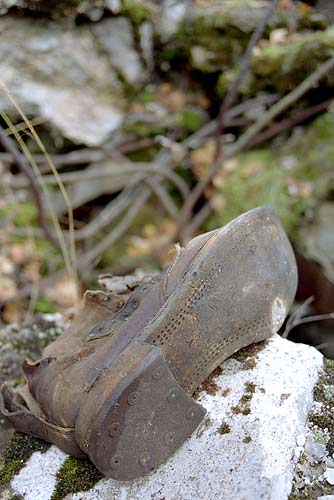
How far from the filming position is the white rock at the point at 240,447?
1.20 m

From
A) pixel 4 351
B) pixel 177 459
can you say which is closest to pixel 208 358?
pixel 177 459

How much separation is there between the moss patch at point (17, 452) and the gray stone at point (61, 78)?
1.98 metres

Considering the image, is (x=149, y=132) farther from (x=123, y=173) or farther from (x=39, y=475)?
(x=39, y=475)

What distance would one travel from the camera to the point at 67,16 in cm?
312

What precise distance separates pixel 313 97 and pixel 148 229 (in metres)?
1.31

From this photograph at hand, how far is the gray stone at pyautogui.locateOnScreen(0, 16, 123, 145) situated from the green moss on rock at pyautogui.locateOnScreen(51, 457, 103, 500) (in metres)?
2.13

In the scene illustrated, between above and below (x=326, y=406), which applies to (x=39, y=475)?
above

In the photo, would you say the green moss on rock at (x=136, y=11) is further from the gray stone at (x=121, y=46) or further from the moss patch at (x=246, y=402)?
the moss patch at (x=246, y=402)

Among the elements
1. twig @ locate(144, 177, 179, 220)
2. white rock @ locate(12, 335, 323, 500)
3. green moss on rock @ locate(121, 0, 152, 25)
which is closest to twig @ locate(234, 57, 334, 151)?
twig @ locate(144, 177, 179, 220)

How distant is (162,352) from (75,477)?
42 centimetres

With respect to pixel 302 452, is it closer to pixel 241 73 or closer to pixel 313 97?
pixel 241 73

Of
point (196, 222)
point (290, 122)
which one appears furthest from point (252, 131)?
point (196, 222)

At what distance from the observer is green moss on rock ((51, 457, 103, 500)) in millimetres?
1309

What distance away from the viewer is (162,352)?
1.23 m
